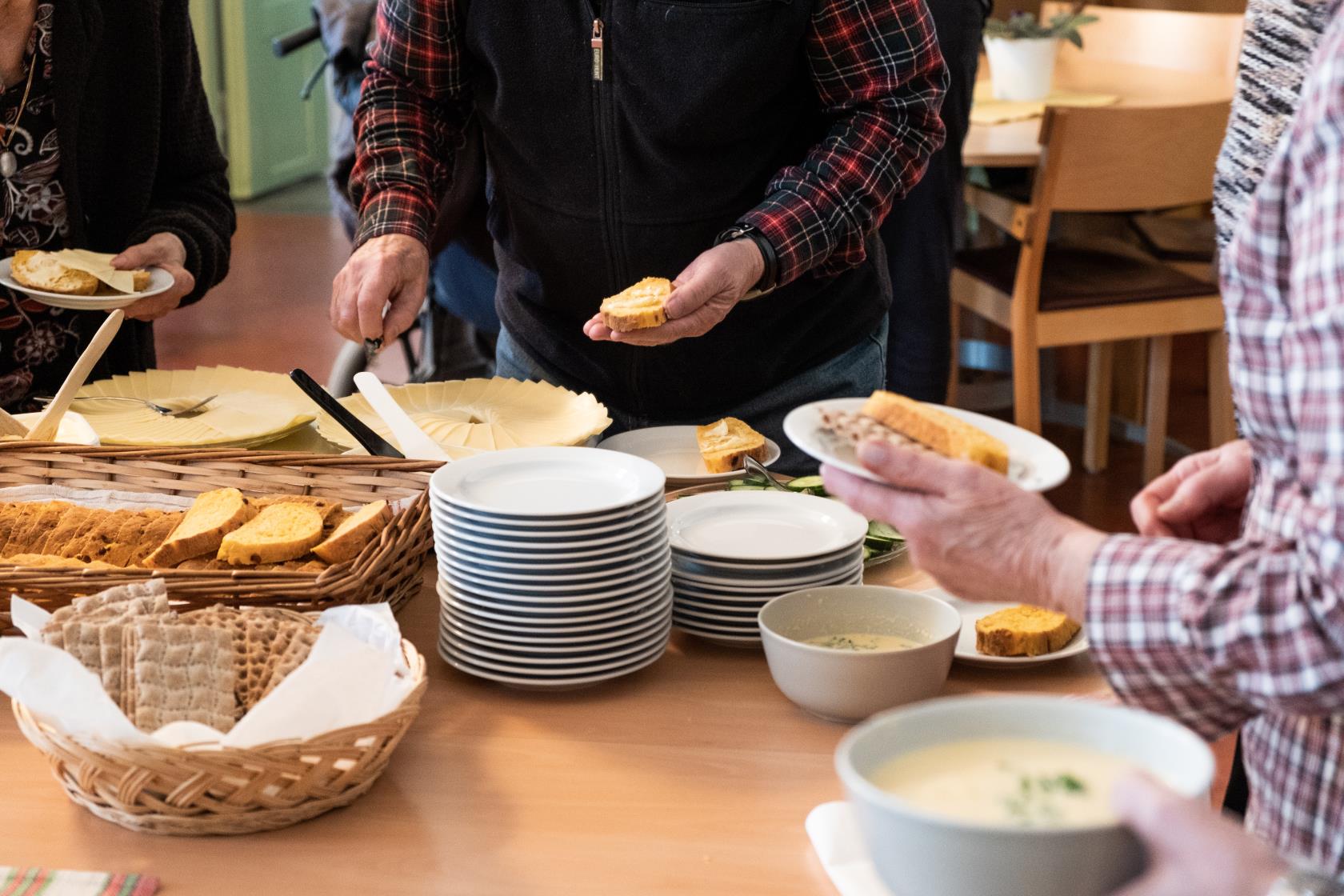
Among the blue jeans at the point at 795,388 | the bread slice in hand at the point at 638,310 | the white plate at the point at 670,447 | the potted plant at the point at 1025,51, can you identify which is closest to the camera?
the bread slice in hand at the point at 638,310

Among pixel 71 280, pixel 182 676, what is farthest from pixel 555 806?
pixel 71 280

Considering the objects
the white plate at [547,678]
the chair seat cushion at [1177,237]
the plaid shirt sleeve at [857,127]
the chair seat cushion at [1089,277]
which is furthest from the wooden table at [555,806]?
the chair seat cushion at [1177,237]

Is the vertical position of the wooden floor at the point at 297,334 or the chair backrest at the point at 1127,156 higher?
the chair backrest at the point at 1127,156

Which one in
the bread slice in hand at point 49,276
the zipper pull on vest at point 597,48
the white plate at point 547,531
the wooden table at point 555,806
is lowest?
the wooden table at point 555,806

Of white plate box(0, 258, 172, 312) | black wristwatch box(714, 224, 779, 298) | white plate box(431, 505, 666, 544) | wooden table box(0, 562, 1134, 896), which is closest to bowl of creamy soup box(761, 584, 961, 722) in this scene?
wooden table box(0, 562, 1134, 896)

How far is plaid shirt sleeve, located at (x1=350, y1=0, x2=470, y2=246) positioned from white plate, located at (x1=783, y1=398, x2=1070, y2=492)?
1.02 meters

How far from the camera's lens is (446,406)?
6.03 feet

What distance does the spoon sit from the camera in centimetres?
165

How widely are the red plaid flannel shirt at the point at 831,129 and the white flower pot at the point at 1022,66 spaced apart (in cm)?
251

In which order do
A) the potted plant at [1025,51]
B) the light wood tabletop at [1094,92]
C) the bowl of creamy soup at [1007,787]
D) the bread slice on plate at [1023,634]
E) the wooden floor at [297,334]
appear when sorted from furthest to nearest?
the wooden floor at [297,334] → the potted plant at [1025,51] → the light wood tabletop at [1094,92] → the bread slice on plate at [1023,634] → the bowl of creamy soup at [1007,787]

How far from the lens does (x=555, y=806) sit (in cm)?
111

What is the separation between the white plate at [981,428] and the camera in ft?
3.18

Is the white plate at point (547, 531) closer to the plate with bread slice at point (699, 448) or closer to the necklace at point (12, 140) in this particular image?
the plate with bread slice at point (699, 448)

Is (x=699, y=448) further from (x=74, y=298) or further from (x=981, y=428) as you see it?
(x=74, y=298)
